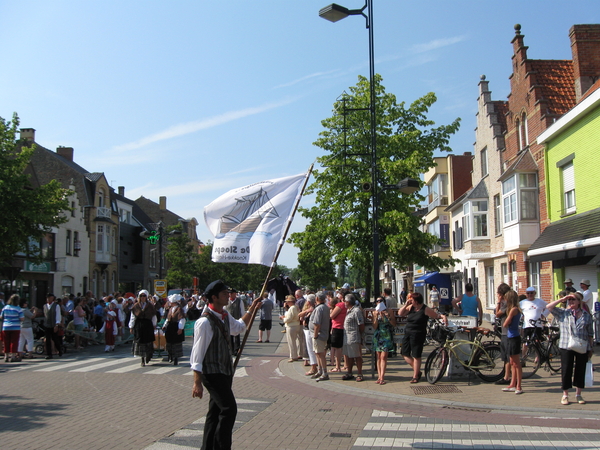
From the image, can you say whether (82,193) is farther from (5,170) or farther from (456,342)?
(456,342)

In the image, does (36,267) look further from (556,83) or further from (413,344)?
(413,344)

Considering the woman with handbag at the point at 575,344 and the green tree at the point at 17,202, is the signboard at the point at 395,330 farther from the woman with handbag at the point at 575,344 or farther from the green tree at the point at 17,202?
the green tree at the point at 17,202

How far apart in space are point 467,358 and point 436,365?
651mm

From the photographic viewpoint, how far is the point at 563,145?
19.0 meters

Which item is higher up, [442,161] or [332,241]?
[442,161]

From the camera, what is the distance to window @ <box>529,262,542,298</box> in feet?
71.3

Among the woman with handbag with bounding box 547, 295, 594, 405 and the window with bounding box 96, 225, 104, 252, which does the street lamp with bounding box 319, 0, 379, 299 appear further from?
the window with bounding box 96, 225, 104, 252

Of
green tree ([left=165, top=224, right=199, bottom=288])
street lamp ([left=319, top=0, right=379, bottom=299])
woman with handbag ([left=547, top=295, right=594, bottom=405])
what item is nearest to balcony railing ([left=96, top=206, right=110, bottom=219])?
green tree ([left=165, top=224, right=199, bottom=288])

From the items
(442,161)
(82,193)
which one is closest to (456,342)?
(442,161)

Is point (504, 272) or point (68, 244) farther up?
point (68, 244)

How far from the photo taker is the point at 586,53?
2005 cm

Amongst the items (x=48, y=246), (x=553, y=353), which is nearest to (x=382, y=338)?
(x=553, y=353)

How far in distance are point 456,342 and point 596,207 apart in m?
8.53

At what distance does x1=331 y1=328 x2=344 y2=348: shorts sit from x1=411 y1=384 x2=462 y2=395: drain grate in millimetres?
2098
